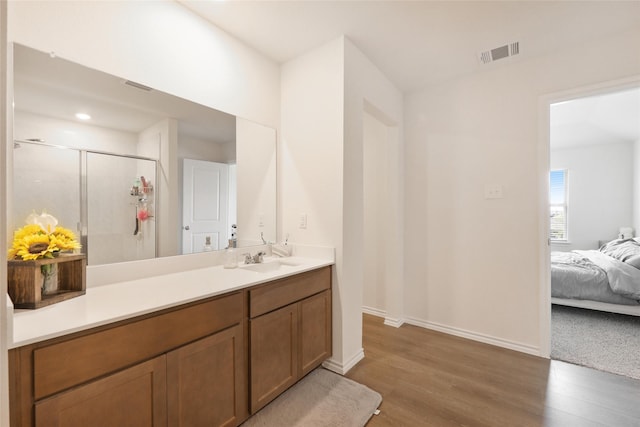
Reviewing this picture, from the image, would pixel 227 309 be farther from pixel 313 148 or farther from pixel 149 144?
pixel 313 148

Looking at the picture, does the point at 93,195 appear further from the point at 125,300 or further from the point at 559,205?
the point at 559,205

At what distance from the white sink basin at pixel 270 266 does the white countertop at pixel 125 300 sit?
0.47 feet

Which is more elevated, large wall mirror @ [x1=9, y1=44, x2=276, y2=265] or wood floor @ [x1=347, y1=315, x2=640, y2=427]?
large wall mirror @ [x1=9, y1=44, x2=276, y2=265]

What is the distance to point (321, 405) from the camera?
1765 millimetres

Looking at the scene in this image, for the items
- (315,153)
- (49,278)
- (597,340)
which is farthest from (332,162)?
(597,340)

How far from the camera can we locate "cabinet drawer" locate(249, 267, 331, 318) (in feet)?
5.25

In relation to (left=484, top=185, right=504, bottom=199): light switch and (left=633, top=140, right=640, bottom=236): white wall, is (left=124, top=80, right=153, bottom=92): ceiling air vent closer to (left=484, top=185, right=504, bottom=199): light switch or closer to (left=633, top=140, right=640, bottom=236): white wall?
(left=484, top=185, right=504, bottom=199): light switch

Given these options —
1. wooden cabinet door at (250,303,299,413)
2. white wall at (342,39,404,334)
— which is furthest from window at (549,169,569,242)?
wooden cabinet door at (250,303,299,413)

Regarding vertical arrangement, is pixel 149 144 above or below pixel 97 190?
above

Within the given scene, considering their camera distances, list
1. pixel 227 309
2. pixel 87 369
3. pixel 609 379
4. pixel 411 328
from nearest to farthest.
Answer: pixel 87 369, pixel 227 309, pixel 609 379, pixel 411 328

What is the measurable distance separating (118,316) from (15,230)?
700 mm

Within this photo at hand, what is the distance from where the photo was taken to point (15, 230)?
1.22 metres

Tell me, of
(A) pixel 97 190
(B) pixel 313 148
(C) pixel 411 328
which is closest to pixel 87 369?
(A) pixel 97 190

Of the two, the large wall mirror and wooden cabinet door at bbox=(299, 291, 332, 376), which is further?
wooden cabinet door at bbox=(299, 291, 332, 376)
